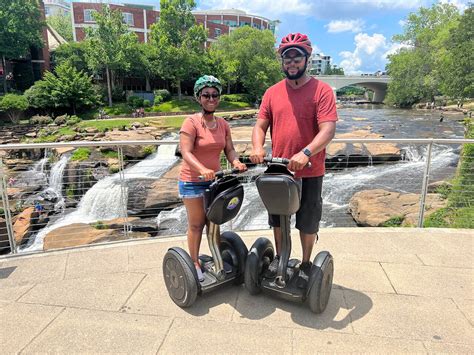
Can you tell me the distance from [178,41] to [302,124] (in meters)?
40.2

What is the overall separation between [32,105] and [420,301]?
35.6 metres

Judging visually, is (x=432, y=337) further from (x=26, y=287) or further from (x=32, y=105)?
(x=32, y=105)

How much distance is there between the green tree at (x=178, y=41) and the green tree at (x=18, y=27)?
39.8 ft

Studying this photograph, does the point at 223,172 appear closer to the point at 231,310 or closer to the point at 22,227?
the point at 231,310

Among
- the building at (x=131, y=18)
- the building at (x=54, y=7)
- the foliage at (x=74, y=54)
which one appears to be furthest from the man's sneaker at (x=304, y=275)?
the building at (x=54, y=7)

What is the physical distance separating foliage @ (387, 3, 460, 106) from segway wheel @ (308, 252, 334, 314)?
44.4 metres

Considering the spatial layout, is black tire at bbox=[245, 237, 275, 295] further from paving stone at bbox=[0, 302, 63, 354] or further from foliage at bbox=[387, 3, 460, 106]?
foliage at bbox=[387, 3, 460, 106]

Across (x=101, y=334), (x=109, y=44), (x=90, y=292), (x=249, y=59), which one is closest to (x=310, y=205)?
(x=101, y=334)

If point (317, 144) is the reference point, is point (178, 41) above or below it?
above

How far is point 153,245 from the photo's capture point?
13.2 ft

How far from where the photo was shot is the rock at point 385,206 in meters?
7.14

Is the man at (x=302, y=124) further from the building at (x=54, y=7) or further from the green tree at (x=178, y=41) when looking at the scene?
the building at (x=54, y=7)

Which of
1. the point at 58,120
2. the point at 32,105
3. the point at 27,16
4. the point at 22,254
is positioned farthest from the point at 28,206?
the point at 27,16

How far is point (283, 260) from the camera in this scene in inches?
Answer: 104
